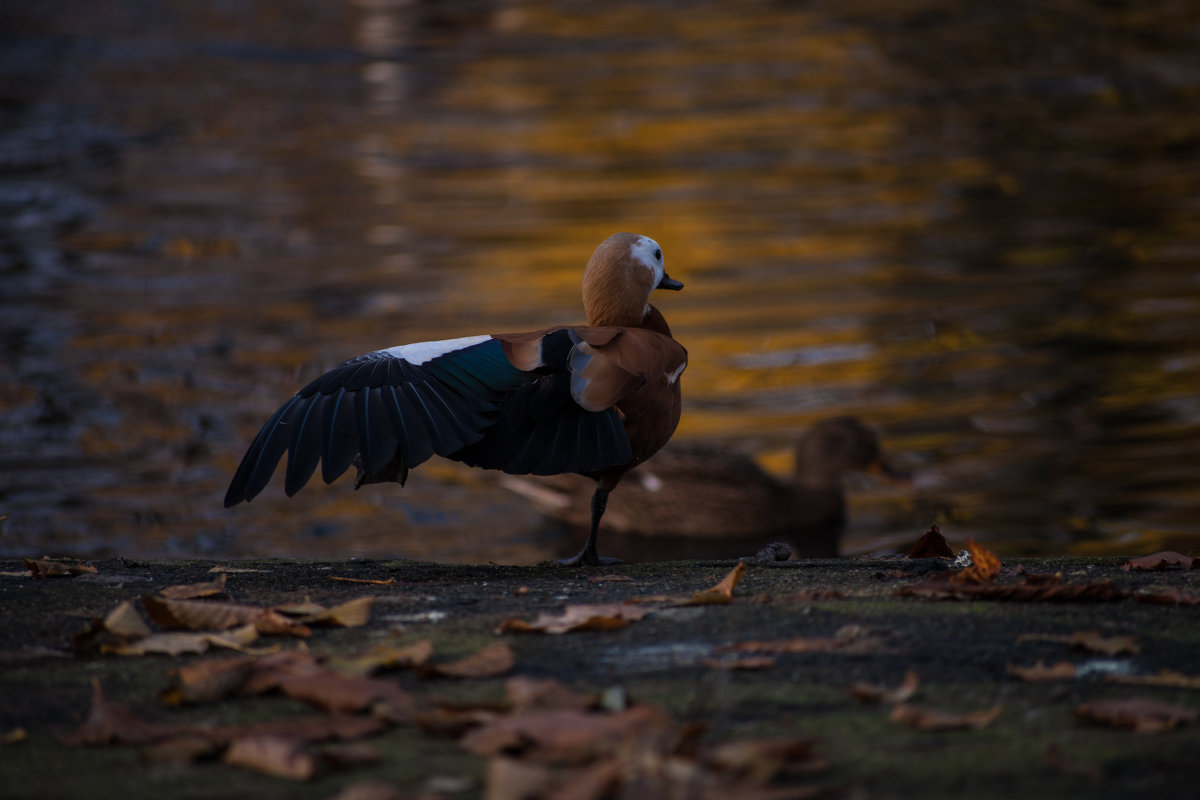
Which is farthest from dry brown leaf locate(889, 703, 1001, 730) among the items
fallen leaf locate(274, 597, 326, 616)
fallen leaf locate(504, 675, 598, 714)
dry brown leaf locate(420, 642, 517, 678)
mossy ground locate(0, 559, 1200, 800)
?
fallen leaf locate(274, 597, 326, 616)

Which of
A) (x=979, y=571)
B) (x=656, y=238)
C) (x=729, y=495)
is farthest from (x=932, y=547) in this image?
(x=656, y=238)

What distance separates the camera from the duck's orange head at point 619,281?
570cm

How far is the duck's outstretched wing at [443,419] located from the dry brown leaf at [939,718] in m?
A: 2.13

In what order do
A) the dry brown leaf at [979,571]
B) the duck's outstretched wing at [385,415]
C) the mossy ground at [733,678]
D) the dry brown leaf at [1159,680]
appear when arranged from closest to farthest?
the mossy ground at [733,678] < the dry brown leaf at [1159,680] < the dry brown leaf at [979,571] < the duck's outstretched wing at [385,415]

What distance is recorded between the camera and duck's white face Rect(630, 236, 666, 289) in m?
5.73

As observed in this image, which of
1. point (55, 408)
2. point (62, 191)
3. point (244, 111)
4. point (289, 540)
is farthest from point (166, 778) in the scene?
point (244, 111)

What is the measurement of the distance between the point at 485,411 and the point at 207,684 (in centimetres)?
193

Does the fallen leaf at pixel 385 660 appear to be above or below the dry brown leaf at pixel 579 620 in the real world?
above

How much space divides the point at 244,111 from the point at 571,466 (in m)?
21.4

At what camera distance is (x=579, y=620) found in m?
3.56

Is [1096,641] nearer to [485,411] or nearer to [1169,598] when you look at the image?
[1169,598]

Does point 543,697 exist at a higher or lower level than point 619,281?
lower

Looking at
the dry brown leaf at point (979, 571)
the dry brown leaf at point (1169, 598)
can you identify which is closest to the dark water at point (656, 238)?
the dry brown leaf at point (979, 571)

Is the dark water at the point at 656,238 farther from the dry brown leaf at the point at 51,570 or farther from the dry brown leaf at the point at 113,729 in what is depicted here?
the dry brown leaf at the point at 113,729
